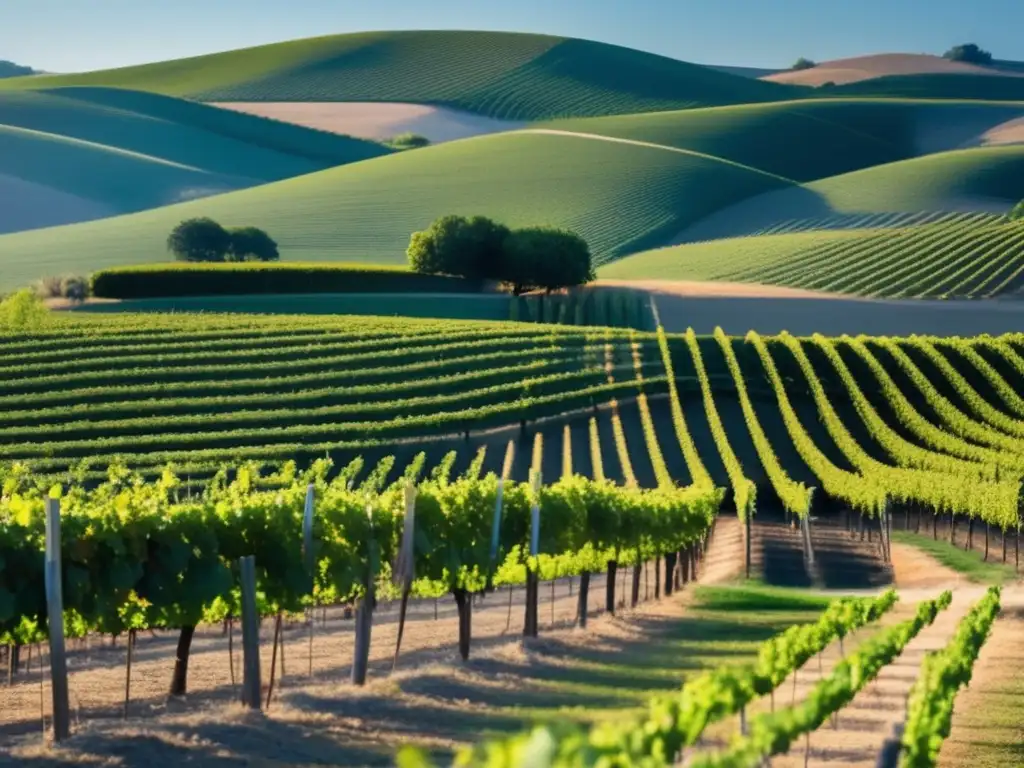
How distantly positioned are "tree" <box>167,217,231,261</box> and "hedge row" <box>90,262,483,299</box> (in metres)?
16.3

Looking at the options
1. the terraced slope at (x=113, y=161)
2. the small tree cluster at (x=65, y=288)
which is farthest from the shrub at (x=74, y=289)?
the terraced slope at (x=113, y=161)

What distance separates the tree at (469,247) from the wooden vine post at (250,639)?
70.9 metres

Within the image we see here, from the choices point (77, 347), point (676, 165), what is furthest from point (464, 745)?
point (676, 165)

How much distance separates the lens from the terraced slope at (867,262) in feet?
294

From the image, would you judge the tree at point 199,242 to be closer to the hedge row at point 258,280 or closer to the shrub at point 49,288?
the hedge row at point 258,280

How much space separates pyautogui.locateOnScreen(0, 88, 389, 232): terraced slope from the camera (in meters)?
158

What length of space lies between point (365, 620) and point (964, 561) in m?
23.2

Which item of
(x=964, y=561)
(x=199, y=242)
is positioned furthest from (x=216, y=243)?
(x=964, y=561)

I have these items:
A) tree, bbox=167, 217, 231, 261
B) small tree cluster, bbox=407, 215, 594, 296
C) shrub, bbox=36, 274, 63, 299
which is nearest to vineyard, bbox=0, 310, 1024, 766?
shrub, bbox=36, 274, 63, 299

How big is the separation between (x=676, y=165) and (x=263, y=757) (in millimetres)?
129645

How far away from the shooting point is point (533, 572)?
2122 centimetres

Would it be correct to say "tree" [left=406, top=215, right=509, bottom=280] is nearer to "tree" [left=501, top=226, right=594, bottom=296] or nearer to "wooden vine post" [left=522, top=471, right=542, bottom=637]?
"tree" [left=501, top=226, right=594, bottom=296]

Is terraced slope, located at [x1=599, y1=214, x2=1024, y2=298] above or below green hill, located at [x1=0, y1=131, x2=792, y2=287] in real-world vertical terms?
below

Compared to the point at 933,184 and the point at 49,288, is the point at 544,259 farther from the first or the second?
the point at 933,184
